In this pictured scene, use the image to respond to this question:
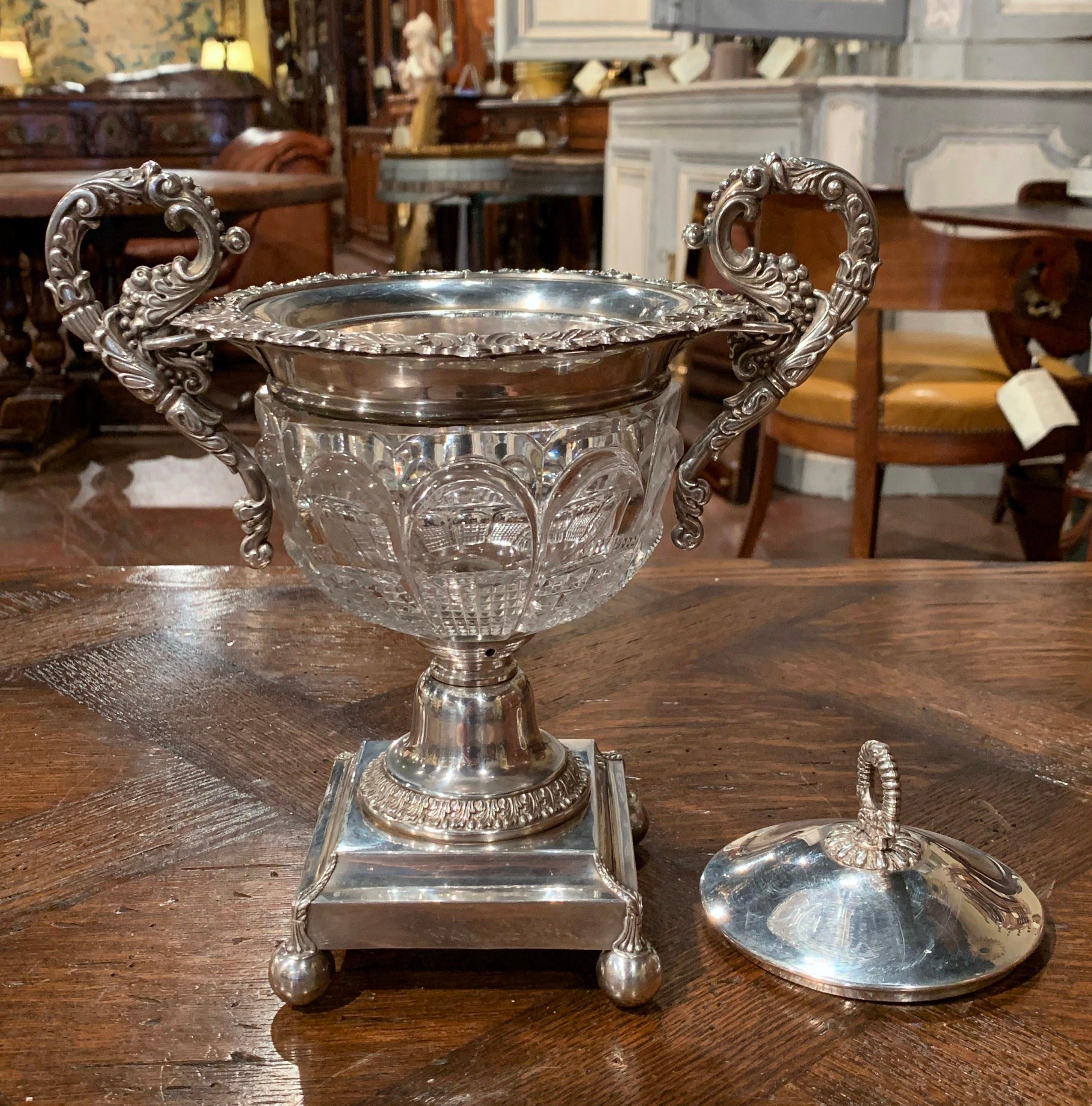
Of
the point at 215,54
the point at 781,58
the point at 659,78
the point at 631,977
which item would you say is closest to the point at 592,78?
the point at 659,78

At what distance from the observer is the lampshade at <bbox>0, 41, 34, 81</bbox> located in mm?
8562

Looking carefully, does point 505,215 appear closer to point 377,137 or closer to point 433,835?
point 377,137

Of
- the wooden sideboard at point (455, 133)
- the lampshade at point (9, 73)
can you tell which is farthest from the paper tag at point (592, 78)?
the lampshade at point (9, 73)

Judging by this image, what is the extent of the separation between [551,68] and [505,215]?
28.1 inches

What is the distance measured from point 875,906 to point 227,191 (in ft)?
8.36

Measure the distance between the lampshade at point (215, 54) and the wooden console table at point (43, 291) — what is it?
605cm

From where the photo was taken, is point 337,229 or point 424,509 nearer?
point 424,509

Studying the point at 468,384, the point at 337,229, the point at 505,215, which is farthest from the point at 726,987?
the point at 337,229

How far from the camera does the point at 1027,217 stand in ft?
6.47

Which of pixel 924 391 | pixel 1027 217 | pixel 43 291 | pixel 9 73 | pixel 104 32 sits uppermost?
pixel 104 32

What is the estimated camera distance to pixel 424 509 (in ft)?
1.47

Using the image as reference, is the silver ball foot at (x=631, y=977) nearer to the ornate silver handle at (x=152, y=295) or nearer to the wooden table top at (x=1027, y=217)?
the ornate silver handle at (x=152, y=295)

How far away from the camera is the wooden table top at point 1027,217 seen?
1821mm

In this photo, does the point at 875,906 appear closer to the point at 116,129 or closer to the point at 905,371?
the point at 905,371
